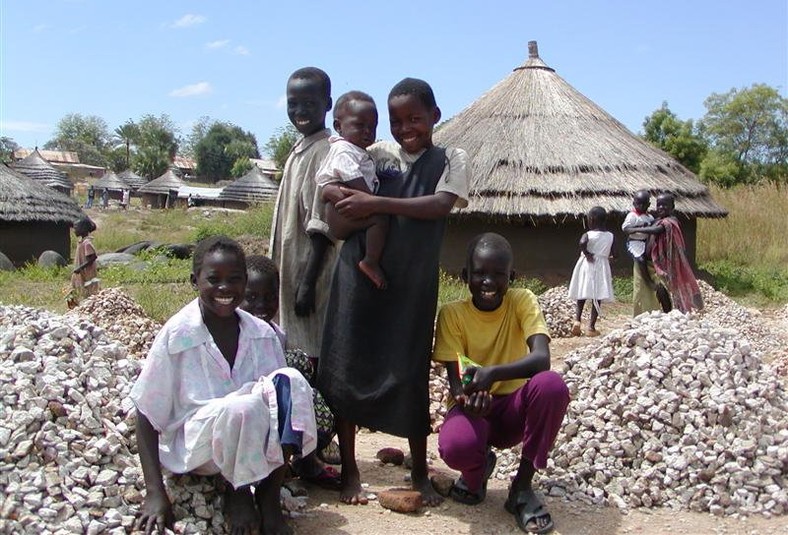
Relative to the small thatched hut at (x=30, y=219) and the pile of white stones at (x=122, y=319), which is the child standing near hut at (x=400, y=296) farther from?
the small thatched hut at (x=30, y=219)

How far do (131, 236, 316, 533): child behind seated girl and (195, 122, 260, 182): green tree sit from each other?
56.7 metres

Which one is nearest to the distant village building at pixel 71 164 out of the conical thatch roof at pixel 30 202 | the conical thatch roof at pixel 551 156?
the conical thatch roof at pixel 30 202

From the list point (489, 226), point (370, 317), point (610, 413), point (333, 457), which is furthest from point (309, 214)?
point (489, 226)

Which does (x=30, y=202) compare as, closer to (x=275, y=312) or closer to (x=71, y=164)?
(x=275, y=312)

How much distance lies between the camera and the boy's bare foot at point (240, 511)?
8.99 ft

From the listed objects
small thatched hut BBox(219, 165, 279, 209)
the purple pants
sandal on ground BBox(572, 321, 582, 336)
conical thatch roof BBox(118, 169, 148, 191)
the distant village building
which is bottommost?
sandal on ground BBox(572, 321, 582, 336)

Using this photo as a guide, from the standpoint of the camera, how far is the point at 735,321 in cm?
854

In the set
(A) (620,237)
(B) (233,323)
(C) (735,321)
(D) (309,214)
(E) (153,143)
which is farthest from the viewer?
(E) (153,143)

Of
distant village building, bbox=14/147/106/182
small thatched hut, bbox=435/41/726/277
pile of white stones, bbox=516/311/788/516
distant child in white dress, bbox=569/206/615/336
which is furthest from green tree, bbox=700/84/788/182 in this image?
distant village building, bbox=14/147/106/182

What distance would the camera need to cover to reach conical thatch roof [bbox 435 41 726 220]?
1194 centimetres

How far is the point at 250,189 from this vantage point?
33.2 m

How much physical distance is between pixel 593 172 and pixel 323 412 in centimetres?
987

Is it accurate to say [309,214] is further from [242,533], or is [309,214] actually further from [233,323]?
[242,533]

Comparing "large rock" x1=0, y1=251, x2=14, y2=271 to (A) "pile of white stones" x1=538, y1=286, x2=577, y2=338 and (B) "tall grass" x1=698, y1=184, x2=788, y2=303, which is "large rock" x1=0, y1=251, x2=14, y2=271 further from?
(B) "tall grass" x1=698, y1=184, x2=788, y2=303
